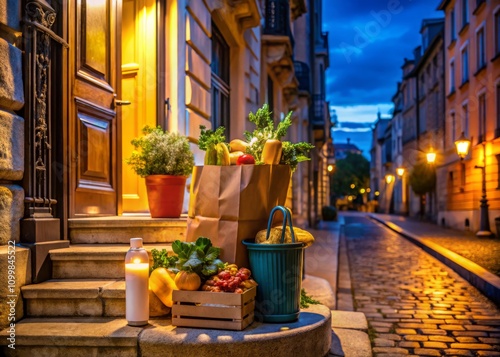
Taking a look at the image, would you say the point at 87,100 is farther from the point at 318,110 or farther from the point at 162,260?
the point at 318,110

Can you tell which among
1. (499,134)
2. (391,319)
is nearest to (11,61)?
(391,319)

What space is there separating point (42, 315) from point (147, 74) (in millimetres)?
3935

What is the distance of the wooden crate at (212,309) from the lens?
358 cm

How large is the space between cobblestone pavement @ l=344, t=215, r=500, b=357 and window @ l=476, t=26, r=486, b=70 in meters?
12.5

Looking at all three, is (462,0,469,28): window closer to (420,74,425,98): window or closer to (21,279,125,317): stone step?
(420,74,425,98): window

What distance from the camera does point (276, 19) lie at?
1420cm

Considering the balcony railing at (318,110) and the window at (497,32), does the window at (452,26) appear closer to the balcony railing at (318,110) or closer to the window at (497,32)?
the window at (497,32)

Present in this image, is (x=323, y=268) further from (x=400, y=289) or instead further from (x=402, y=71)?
(x=402, y=71)

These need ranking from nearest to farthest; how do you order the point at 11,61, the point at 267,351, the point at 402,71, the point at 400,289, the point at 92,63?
the point at 267,351
the point at 11,61
the point at 92,63
the point at 400,289
the point at 402,71

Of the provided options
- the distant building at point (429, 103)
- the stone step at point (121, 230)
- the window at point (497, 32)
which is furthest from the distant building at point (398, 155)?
the stone step at point (121, 230)

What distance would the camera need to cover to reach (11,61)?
3.96 meters

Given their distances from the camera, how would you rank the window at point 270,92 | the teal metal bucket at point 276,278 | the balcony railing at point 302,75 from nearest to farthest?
1. the teal metal bucket at point 276,278
2. the window at point 270,92
3. the balcony railing at point 302,75

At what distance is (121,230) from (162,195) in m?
0.94

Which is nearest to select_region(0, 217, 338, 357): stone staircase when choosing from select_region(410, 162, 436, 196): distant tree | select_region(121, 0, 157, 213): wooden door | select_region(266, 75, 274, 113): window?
select_region(121, 0, 157, 213): wooden door
